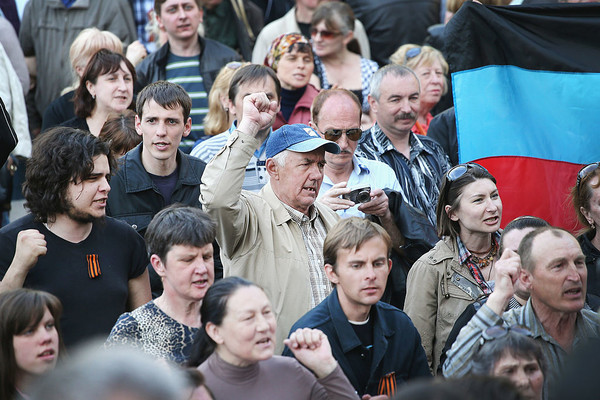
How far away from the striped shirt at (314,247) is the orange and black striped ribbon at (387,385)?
67 cm

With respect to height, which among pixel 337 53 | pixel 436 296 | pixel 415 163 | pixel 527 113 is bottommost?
pixel 436 296

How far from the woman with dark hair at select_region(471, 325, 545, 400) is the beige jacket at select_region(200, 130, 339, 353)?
1.18m

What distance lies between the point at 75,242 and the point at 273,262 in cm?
105

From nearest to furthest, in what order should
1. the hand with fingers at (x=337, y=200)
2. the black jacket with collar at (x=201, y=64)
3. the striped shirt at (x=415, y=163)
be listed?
1. the hand with fingers at (x=337, y=200)
2. the striped shirt at (x=415, y=163)
3. the black jacket with collar at (x=201, y=64)

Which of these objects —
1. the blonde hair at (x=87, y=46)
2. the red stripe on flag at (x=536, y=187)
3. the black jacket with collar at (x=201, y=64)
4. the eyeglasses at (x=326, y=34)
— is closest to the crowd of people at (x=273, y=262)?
the red stripe on flag at (x=536, y=187)

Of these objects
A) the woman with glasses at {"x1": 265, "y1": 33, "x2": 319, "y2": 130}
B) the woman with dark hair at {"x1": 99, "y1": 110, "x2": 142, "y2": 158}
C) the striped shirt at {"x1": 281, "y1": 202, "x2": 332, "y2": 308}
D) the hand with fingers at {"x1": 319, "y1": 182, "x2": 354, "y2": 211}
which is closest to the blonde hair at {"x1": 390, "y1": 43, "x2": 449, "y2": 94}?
the woman with glasses at {"x1": 265, "y1": 33, "x2": 319, "y2": 130}

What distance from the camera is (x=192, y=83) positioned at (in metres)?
7.88

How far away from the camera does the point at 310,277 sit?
16.0ft

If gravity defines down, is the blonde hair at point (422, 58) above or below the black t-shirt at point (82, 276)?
above

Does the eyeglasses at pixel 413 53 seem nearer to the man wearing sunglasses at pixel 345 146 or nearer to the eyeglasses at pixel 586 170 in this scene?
the man wearing sunglasses at pixel 345 146

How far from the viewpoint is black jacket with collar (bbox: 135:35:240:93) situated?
26.0ft

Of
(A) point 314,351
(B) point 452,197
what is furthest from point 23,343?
(B) point 452,197

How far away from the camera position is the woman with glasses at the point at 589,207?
5660 mm

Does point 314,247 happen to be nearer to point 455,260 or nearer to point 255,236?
point 255,236
